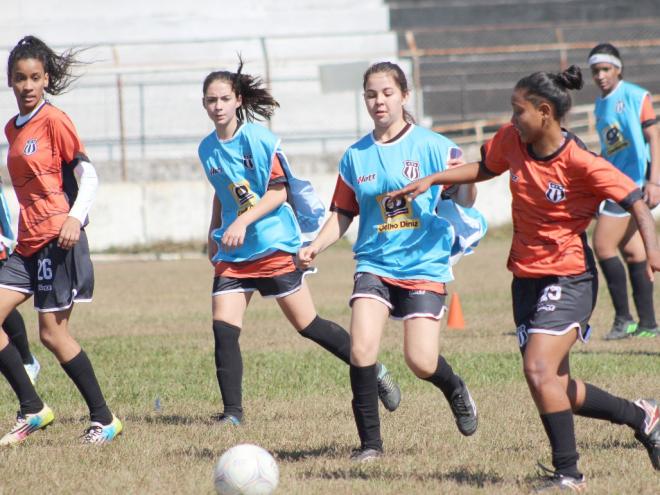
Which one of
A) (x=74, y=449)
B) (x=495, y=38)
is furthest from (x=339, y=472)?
(x=495, y=38)

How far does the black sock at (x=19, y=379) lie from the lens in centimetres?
627

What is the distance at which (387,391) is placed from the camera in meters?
6.45

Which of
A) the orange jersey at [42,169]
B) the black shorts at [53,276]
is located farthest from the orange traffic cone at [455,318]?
the orange jersey at [42,169]

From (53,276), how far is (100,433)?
88cm

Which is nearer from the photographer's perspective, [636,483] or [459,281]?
[636,483]

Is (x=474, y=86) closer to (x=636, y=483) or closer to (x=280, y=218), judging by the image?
(x=280, y=218)

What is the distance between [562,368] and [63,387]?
4141mm

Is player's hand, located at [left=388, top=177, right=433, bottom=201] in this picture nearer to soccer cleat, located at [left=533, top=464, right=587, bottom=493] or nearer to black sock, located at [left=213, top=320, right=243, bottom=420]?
soccer cleat, located at [left=533, top=464, right=587, bottom=493]

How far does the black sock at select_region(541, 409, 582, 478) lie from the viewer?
15.4 ft

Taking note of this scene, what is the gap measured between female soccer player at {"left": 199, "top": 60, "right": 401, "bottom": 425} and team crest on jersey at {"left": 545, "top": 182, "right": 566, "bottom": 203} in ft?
6.55

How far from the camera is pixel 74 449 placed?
19.2 ft

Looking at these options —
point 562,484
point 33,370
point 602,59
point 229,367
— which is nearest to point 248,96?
point 229,367

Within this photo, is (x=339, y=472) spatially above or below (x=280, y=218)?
below

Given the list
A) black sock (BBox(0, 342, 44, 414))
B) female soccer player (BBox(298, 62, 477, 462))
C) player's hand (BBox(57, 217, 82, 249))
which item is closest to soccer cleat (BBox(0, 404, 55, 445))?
black sock (BBox(0, 342, 44, 414))
